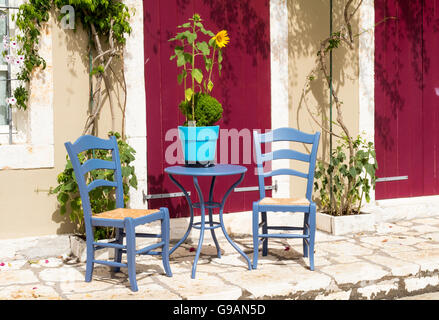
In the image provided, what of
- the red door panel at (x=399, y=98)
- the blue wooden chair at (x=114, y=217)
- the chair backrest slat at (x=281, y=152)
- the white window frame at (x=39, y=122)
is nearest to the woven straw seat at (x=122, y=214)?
the blue wooden chair at (x=114, y=217)

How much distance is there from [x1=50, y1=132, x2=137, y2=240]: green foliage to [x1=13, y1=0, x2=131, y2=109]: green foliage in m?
0.63

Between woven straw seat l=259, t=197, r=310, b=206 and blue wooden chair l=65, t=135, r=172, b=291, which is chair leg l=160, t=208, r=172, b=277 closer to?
blue wooden chair l=65, t=135, r=172, b=291

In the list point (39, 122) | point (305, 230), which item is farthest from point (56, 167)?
point (305, 230)

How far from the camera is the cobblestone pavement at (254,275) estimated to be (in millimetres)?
3623

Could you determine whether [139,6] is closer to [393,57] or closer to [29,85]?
[29,85]

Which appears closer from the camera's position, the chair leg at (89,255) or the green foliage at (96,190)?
the chair leg at (89,255)

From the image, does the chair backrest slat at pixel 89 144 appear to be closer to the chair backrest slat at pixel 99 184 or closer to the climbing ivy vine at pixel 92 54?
the chair backrest slat at pixel 99 184

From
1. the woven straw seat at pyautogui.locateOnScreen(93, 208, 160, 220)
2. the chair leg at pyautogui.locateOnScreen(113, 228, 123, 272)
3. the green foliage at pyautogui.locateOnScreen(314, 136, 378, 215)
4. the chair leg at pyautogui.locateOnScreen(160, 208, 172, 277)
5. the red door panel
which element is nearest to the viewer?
the woven straw seat at pyautogui.locateOnScreen(93, 208, 160, 220)

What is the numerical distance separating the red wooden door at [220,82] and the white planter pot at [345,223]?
68cm

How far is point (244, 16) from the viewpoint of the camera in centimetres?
528

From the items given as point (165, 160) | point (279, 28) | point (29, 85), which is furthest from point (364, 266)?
point (29, 85)

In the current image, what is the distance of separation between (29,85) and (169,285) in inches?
75.4

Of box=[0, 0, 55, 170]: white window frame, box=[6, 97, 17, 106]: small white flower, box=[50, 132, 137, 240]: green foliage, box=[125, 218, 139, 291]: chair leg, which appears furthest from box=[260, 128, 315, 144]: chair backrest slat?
box=[6, 97, 17, 106]: small white flower

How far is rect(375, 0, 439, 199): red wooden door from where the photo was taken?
19.6 feet
